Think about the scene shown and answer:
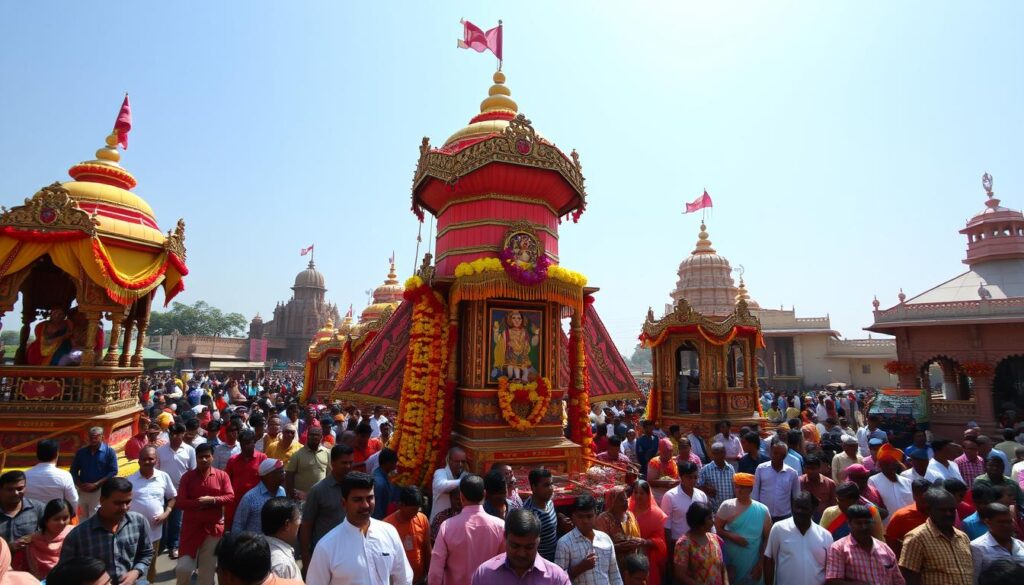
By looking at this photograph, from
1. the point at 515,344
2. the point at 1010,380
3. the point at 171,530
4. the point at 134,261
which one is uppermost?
the point at 134,261

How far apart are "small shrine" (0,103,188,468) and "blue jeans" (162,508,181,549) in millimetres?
3080

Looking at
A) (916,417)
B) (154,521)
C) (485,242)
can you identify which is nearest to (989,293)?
(916,417)

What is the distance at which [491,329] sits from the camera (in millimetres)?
8484

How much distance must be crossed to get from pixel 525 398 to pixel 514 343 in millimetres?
935

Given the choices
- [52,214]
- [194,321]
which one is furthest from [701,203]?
[194,321]

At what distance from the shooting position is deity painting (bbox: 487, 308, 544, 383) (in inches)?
333

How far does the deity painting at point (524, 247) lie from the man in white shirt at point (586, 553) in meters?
5.04

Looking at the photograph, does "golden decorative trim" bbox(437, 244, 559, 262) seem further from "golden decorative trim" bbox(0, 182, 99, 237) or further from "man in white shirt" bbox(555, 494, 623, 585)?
"golden decorative trim" bbox(0, 182, 99, 237)

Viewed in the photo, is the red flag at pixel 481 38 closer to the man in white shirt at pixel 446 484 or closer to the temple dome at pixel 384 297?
the man in white shirt at pixel 446 484

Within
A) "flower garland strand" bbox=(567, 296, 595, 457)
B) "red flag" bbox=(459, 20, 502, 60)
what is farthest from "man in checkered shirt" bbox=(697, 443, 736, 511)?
"red flag" bbox=(459, 20, 502, 60)

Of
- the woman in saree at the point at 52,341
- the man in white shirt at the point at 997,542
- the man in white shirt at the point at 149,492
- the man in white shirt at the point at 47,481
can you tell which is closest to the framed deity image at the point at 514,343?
the man in white shirt at the point at 149,492

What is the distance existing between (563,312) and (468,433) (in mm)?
2977

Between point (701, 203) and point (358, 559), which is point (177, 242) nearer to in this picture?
point (358, 559)

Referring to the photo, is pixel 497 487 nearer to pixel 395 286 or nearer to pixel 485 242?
pixel 485 242
